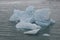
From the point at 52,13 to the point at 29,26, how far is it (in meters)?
0.65

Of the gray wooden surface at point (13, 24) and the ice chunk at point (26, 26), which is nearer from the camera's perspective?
the gray wooden surface at point (13, 24)

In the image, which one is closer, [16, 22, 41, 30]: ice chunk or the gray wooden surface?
the gray wooden surface

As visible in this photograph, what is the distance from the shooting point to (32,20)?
97.5 inches

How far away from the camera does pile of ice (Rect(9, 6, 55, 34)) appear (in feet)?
7.60

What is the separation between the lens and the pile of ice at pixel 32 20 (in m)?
2.32

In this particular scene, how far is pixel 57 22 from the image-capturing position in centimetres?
255

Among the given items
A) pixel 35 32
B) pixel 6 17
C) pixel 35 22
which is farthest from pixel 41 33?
pixel 6 17

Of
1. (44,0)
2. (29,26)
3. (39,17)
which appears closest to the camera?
(29,26)

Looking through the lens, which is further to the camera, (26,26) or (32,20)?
(32,20)

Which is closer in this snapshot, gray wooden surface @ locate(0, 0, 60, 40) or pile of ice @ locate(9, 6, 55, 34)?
gray wooden surface @ locate(0, 0, 60, 40)

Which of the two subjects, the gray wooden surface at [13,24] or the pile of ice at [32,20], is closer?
the gray wooden surface at [13,24]

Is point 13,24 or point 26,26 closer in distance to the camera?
point 26,26

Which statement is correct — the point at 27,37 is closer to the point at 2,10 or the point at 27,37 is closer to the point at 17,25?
the point at 17,25

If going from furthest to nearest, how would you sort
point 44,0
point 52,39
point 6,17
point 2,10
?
1. point 44,0
2. point 2,10
3. point 6,17
4. point 52,39
